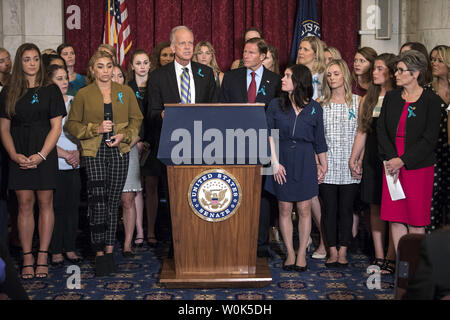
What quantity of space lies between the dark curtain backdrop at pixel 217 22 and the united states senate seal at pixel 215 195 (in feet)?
12.8

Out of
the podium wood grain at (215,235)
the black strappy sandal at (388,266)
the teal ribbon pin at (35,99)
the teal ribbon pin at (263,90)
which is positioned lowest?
the black strappy sandal at (388,266)

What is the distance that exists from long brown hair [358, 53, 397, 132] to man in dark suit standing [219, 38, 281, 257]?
70 cm

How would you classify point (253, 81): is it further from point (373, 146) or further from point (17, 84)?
point (17, 84)

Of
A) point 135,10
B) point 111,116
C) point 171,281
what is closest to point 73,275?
point 171,281

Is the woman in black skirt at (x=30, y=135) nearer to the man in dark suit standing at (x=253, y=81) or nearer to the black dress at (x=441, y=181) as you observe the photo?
the man in dark suit standing at (x=253, y=81)

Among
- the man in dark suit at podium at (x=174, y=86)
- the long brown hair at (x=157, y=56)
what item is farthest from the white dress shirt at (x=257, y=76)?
the long brown hair at (x=157, y=56)

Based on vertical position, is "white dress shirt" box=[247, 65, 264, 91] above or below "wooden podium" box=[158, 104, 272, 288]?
above

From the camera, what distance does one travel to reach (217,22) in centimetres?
744

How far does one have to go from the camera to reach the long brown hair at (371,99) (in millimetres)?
4508

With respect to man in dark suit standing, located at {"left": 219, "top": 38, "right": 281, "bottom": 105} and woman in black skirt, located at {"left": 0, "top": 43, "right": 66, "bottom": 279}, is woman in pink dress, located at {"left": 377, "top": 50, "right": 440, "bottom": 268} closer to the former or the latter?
man in dark suit standing, located at {"left": 219, "top": 38, "right": 281, "bottom": 105}

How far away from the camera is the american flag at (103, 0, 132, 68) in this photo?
700 centimetres

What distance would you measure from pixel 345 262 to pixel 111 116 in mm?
2137

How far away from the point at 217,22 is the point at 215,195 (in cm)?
416
